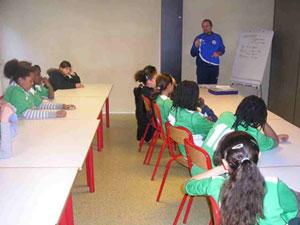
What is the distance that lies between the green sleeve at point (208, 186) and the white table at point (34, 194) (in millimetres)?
572

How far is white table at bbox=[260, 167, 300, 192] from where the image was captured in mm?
1846

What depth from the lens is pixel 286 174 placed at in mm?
1944

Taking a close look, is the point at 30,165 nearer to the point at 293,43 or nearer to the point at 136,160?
the point at 136,160

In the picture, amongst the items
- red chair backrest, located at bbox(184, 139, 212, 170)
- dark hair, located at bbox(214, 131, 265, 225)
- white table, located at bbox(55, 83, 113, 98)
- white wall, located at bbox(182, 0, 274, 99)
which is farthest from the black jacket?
dark hair, located at bbox(214, 131, 265, 225)

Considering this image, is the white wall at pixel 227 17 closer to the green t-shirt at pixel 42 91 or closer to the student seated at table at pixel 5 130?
the green t-shirt at pixel 42 91

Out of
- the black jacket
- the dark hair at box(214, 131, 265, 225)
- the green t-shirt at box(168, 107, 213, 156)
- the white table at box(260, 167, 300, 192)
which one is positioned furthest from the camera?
the black jacket

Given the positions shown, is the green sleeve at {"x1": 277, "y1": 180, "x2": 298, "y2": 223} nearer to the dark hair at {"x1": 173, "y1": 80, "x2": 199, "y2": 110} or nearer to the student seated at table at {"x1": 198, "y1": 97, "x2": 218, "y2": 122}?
the dark hair at {"x1": 173, "y1": 80, "x2": 199, "y2": 110}

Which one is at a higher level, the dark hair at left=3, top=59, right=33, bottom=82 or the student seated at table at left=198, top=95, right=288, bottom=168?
the dark hair at left=3, top=59, right=33, bottom=82

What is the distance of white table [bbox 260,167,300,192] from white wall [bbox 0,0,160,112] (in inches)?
176

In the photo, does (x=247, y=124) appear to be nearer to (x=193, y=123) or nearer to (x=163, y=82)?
(x=193, y=123)

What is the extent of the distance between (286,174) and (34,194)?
128 cm

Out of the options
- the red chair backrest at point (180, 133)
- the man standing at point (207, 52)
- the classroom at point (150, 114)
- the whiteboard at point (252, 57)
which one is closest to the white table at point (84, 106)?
the classroom at point (150, 114)

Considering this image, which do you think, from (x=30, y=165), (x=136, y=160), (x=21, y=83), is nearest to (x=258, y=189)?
(x=30, y=165)

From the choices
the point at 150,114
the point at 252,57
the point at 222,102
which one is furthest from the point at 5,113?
the point at 252,57
